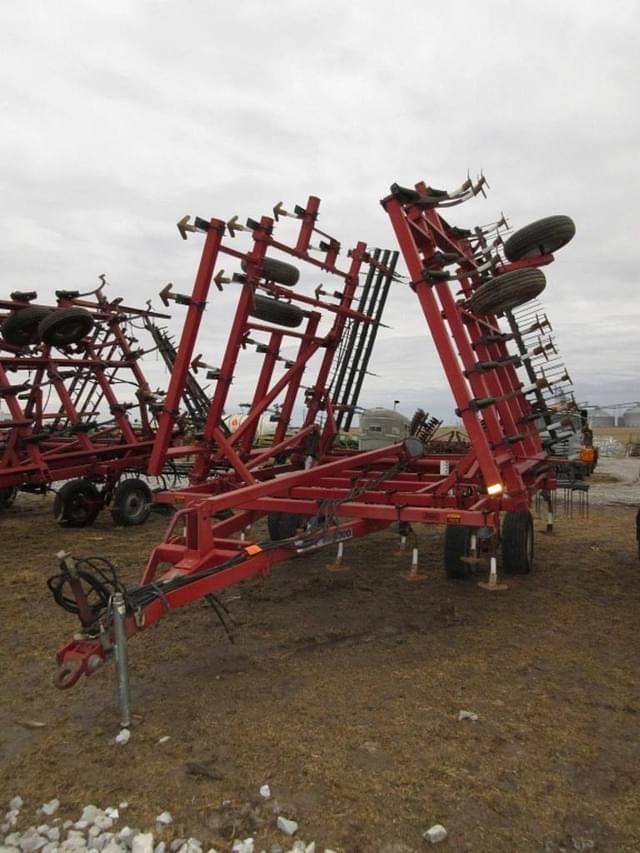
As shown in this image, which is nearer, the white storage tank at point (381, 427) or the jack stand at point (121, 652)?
the jack stand at point (121, 652)

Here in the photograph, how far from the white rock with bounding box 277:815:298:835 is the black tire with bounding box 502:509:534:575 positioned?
424 cm

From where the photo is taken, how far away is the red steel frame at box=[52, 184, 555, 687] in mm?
4223

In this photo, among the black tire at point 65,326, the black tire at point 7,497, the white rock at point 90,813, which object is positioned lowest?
the white rock at point 90,813

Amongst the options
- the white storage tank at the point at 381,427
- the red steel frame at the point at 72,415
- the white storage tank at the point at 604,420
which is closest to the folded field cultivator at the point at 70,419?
the red steel frame at the point at 72,415

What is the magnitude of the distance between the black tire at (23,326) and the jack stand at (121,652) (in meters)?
7.29

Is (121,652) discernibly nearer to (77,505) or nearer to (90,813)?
(90,813)

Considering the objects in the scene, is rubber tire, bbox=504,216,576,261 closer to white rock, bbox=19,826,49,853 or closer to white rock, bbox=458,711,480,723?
white rock, bbox=458,711,480,723

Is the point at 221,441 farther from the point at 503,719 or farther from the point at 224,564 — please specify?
the point at 503,719

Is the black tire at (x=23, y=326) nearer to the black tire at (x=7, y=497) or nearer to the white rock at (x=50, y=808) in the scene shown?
the black tire at (x=7, y=497)

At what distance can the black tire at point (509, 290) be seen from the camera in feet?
16.8

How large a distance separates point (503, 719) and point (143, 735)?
1.94 metres

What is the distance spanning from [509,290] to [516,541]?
2.55m

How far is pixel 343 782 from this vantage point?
9.35ft

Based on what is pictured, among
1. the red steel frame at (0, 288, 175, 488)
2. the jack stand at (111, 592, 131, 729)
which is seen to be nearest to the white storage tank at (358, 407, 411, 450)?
the red steel frame at (0, 288, 175, 488)
